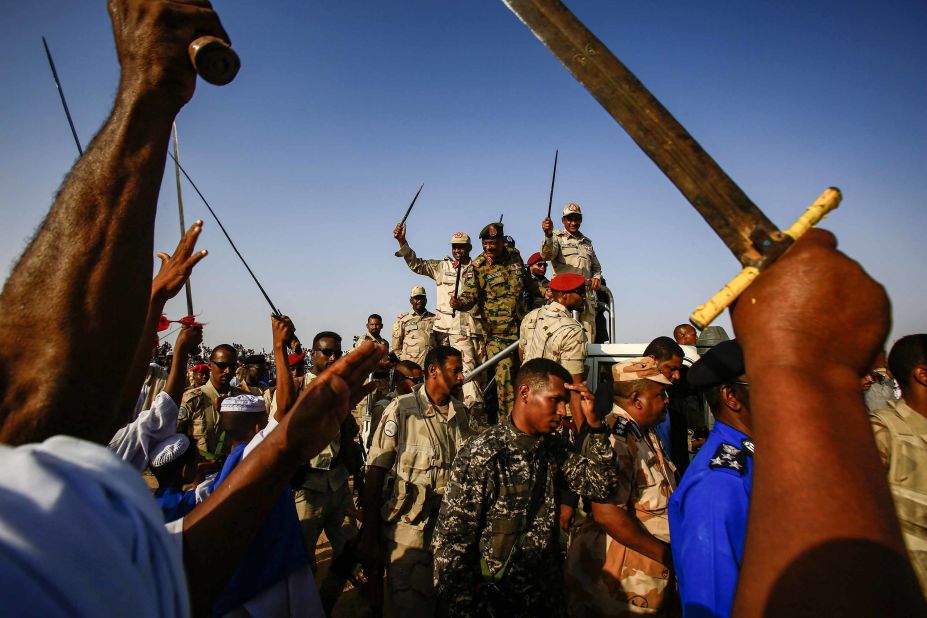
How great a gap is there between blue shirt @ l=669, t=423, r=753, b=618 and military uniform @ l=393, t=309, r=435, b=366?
27.7 feet

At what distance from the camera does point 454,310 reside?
9.05 metres

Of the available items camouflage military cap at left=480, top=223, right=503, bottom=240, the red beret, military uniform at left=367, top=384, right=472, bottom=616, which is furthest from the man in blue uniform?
camouflage military cap at left=480, top=223, right=503, bottom=240

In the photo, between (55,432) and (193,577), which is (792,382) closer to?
(55,432)

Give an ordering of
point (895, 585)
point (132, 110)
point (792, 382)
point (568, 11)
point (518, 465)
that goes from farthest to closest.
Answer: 1. point (518, 465)
2. point (568, 11)
3. point (132, 110)
4. point (792, 382)
5. point (895, 585)

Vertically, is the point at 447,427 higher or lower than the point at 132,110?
lower

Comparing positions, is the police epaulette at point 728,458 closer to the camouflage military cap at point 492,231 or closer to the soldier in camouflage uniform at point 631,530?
the soldier in camouflage uniform at point 631,530

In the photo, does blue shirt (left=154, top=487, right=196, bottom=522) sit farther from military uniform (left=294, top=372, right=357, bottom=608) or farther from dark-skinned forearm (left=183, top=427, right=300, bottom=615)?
dark-skinned forearm (left=183, top=427, right=300, bottom=615)

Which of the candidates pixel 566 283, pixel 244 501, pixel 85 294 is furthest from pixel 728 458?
pixel 566 283

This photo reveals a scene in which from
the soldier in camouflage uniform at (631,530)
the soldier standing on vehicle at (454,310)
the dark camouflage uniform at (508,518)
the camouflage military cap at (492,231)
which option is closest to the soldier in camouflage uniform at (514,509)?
the dark camouflage uniform at (508,518)

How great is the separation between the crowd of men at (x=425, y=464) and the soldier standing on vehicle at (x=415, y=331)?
533 centimetres

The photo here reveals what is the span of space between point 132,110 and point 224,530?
3.61ft

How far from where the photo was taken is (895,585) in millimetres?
722

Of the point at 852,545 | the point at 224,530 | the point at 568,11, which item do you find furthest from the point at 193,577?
the point at 568,11

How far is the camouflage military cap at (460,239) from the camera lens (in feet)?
31.8
